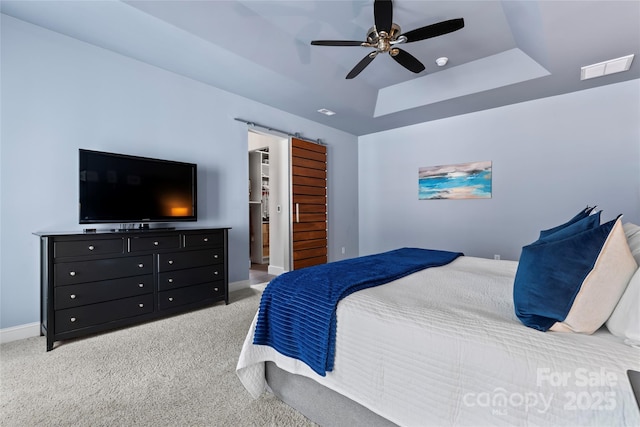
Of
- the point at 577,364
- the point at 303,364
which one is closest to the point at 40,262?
the point at 303,364

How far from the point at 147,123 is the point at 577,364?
3.75 meters

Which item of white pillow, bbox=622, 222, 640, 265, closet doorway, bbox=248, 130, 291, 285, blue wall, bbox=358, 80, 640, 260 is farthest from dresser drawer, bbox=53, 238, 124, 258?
blue wall, bbox=358, 80, 640, 260

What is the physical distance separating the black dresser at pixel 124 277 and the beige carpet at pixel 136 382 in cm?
17

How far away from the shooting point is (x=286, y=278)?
173cm

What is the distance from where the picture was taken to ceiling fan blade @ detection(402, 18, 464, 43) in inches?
91.6

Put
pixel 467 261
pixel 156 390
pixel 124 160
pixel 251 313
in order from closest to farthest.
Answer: pixel 156 390 < pixel 467 261 < pixel 124 160 < pixel 251 313

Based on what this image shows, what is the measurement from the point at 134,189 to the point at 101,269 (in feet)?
2.63

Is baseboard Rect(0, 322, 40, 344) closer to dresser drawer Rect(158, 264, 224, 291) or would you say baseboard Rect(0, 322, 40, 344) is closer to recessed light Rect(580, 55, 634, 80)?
dresser drawer Rect(158, 264, 224, 291)

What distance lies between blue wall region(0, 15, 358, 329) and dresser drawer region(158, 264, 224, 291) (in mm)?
634

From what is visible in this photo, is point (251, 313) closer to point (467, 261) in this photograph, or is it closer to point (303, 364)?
point (303, 364)

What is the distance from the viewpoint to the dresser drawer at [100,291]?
2.28m

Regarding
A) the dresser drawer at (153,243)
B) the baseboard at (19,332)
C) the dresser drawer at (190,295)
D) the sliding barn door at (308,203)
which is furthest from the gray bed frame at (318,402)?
the sliding barn door at (308,203)

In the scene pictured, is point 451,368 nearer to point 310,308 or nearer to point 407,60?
point 310,308

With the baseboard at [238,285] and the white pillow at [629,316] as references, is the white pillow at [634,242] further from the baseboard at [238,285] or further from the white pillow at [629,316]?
the baseboard at [238,285]
